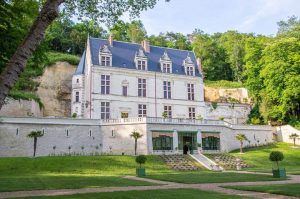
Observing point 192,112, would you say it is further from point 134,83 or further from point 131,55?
point 131,55

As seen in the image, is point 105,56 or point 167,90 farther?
point 167,90

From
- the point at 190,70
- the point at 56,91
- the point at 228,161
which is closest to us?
the point at 228,161

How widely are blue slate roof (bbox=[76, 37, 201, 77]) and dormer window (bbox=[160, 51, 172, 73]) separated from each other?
544 millimetres

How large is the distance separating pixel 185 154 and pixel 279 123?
19.9 meters

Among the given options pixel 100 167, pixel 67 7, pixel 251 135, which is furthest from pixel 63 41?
pixel 67 7

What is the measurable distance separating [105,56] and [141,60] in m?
4.82

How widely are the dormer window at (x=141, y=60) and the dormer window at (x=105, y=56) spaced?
11.8 ft

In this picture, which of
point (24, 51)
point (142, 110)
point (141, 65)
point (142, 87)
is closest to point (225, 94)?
point (141, 65)

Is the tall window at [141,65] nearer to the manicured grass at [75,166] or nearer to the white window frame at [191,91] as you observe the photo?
the white window frame at [191,91]

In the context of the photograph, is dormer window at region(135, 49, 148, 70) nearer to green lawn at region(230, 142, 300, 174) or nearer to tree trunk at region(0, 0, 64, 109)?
green lawn at region(230, 142, 300, 174)

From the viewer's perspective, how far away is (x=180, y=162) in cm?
3108

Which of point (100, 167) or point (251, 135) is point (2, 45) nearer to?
point (100, 167)

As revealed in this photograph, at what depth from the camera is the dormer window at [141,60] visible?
4269 cm

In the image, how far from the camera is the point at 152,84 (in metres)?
42.8
